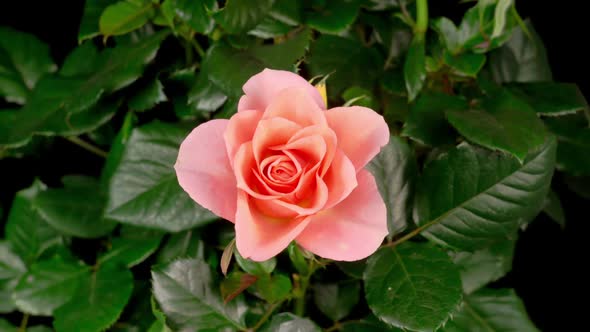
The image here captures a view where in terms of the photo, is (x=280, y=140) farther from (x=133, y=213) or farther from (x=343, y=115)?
(x=133, y=213)

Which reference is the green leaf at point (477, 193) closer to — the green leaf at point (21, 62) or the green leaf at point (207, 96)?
the green leaf at point (207, 96)

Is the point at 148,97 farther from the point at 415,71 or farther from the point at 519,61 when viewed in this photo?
the point at 519,61

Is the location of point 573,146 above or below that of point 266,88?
below

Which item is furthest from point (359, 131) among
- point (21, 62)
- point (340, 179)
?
point (21, 62)

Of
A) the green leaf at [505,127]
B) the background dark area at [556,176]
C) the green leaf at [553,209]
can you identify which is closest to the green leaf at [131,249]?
the background dark area at [556,176]

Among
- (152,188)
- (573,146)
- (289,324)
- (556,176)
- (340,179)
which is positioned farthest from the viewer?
(556,176)

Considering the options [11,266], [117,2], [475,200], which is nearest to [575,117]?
[475,200]
